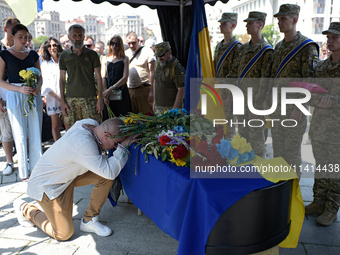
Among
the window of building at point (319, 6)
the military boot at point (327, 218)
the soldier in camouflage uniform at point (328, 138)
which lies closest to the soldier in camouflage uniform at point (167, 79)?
the soldier in camouflage uniform at point (328, 138)

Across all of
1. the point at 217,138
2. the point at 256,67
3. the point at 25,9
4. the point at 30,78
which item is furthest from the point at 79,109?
the point at 217,138

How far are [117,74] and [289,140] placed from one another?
2.68m

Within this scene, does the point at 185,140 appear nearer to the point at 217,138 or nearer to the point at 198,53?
the point at 217,138

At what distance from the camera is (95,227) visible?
276 centimetres

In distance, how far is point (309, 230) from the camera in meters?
2.78

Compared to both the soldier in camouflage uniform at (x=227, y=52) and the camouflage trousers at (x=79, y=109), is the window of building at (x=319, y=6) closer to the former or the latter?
the soldier in camouflage uniform at (x=227, y=52)

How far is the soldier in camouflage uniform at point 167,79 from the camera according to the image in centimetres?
369

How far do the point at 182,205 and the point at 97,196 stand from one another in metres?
1.11

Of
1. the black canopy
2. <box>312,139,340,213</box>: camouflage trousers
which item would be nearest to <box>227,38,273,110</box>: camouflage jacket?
the black canopy

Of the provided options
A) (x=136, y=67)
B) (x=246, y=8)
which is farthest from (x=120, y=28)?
(x=136, y=67)

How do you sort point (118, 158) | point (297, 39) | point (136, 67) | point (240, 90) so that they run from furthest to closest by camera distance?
point (136, 67) < point (240, 90) < point (297, 39) < point (118, 158)

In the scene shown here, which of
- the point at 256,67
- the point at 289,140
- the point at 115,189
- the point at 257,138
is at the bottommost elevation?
the point at 115,189

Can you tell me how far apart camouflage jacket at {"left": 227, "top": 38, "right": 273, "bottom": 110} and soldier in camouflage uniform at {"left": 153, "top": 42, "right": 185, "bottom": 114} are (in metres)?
0.79

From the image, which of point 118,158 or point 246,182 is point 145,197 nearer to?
point 118,158
